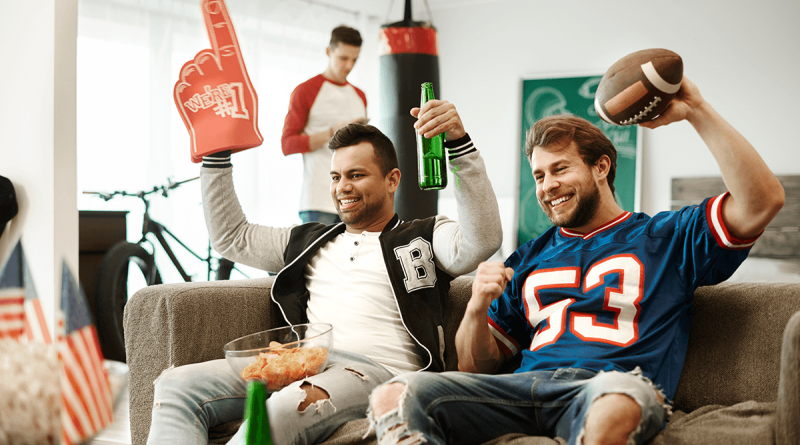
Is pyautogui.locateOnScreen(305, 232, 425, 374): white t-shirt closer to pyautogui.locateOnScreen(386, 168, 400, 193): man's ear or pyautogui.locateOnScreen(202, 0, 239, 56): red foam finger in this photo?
pyautogui.locateOnScreen(386, 168, 400, 193): man's ear

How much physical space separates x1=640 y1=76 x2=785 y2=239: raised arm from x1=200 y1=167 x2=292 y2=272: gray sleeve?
1.12 meters

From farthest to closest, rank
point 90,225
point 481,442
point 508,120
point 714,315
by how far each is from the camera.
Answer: point 508,120 → point 90,225 → point 714,315 → point 481,442

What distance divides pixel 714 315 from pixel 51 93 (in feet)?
5.22

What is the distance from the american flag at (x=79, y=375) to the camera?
1.51ft

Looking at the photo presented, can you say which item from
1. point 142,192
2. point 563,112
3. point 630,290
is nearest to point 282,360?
point 630,290

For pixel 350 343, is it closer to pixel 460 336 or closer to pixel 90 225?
pixel 460 336

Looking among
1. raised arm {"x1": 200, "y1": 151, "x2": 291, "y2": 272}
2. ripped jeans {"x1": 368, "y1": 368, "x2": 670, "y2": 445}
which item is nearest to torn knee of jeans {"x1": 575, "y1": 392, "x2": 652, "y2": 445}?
ripped jeans {"x1": 368, "y1": 368, "x2": 670, "y2": 445}

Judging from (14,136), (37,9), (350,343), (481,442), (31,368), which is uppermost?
(37,9)

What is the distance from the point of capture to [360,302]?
63.9 inches

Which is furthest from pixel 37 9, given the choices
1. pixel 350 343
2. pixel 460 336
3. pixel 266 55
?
pixel 266 55

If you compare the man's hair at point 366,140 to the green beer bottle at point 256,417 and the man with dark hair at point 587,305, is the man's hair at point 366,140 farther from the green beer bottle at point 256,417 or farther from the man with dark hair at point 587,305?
the green beer bottle at point 256,417

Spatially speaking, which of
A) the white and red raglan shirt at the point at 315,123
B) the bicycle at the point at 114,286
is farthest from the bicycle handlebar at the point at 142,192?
the white and red raglan shirt at the point at 315,123

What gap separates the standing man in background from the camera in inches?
119

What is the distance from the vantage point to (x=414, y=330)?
1.56 metres
